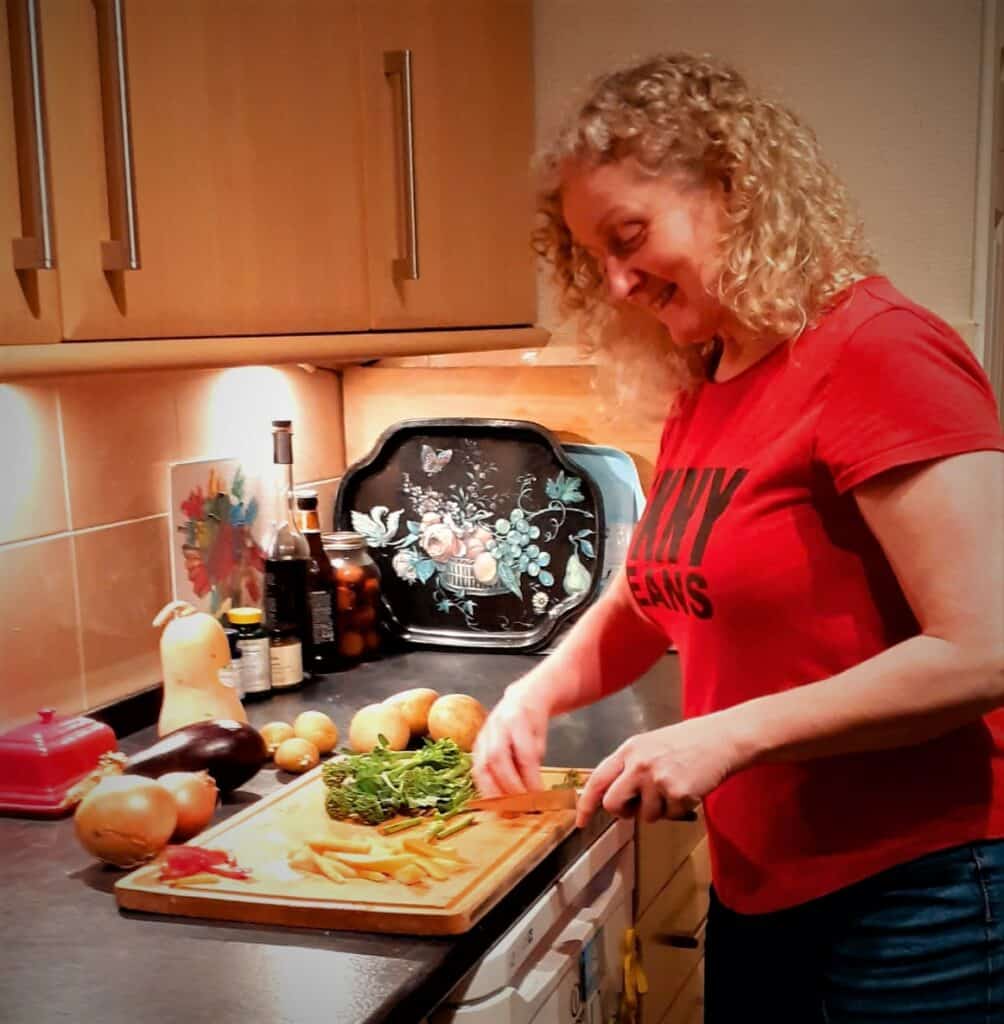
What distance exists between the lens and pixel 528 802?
53.2 inches

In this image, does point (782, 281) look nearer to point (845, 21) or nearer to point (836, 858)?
point (836, 858)

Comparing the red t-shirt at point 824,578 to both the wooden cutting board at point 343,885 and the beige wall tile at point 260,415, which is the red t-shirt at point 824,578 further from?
the beige wall tile at point 260,415

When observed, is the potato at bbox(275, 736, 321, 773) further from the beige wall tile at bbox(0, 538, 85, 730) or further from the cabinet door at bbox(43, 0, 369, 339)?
the cabinet door at bbox(43, 0, 369, 339)

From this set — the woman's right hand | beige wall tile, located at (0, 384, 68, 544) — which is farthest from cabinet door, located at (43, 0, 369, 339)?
the woman's right hand

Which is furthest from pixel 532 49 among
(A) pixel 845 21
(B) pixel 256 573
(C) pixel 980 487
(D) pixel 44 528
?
(C) pixel 980 487

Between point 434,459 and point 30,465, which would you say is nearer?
point 30,465

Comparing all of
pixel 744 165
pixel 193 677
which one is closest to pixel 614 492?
pixel 193 677

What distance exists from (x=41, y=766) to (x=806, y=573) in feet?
2.76

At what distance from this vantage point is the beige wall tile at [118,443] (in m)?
1.67

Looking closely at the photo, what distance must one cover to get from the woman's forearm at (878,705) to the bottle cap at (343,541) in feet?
3.55

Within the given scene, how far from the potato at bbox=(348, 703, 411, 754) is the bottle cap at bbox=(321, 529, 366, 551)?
50cm

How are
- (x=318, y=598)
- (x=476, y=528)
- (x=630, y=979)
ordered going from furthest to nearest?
(x=476, y=528) → (x=318, y=598) → (x=630, y=979)

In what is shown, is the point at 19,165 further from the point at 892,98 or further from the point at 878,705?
the point at 892,98

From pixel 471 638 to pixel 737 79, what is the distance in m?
1.09
